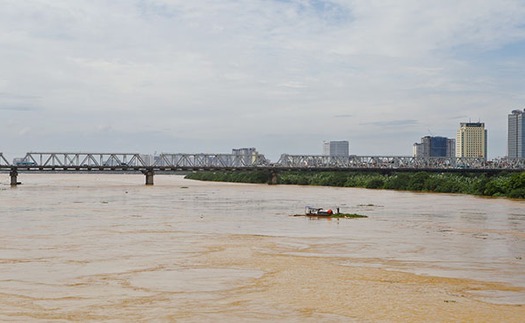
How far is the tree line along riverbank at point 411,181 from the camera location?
82562 millimetres

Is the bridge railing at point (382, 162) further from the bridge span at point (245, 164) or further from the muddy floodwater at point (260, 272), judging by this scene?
the muddy floodwater at point (260, 272)

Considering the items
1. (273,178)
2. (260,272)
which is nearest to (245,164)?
(273,178)

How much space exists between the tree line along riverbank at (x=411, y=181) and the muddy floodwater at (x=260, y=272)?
4326 centimetres

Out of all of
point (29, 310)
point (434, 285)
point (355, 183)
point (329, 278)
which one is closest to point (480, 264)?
point (434, 285)

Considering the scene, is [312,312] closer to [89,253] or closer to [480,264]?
[480,264]

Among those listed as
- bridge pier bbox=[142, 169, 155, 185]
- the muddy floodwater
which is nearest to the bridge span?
bridge pier bbox=[142, 169, 155, 185]

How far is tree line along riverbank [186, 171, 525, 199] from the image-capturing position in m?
82.6

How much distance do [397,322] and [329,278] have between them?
5872 millimetres

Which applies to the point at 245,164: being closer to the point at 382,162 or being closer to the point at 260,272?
the point at 382,162

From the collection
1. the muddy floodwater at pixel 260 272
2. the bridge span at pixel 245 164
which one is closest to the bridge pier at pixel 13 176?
the bridge span at pixel 245 164

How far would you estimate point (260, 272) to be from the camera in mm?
23234

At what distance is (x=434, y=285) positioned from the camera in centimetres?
2091

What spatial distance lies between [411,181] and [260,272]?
86.9 meters

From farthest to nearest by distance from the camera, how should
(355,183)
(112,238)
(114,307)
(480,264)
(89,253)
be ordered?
1. (355,183)
2. (112,238)
3. (89,253)
4. (480,264)
5. (114,307)
